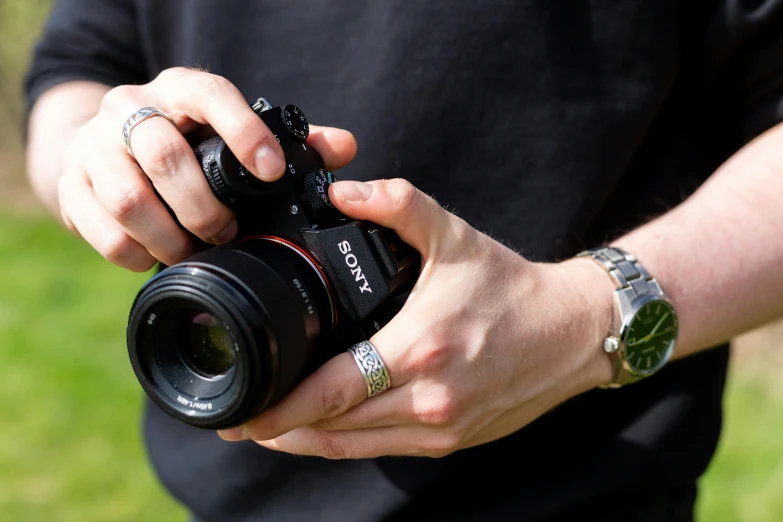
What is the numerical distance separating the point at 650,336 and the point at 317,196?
1.78 ft

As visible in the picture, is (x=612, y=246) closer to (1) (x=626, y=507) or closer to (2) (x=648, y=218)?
(2) (x=648, y=218)

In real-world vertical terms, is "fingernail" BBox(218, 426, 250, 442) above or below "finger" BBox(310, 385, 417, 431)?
below

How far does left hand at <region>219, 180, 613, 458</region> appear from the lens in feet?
3.53

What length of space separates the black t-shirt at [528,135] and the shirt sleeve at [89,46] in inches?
12.2

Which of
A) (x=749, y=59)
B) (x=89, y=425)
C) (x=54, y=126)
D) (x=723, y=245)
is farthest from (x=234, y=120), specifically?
(x=89, y=425)

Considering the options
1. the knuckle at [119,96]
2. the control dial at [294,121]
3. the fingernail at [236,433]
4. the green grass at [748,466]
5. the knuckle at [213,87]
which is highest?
the knuckle at [213,87]

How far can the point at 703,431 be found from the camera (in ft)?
4.82

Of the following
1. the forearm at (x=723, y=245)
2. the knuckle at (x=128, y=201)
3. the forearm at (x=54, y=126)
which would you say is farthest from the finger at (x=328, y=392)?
the forearm at (x=54, y=126)

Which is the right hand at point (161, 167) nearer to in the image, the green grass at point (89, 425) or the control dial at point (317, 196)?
the control dial at point (317, 196)

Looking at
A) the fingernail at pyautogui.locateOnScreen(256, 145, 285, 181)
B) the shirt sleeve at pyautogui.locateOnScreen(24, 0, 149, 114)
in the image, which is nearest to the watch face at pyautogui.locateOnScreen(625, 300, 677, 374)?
the fingernail at pyautogui.locateOnScreen(256, 145, 285, 181)

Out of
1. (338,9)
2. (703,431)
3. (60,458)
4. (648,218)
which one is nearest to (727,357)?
(703,431)

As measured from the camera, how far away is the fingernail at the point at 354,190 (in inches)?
43.5

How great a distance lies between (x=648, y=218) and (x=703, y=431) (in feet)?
1.29

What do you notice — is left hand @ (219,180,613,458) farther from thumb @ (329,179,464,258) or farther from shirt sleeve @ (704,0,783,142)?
shirt sleeve @ (704,0,783,142)
